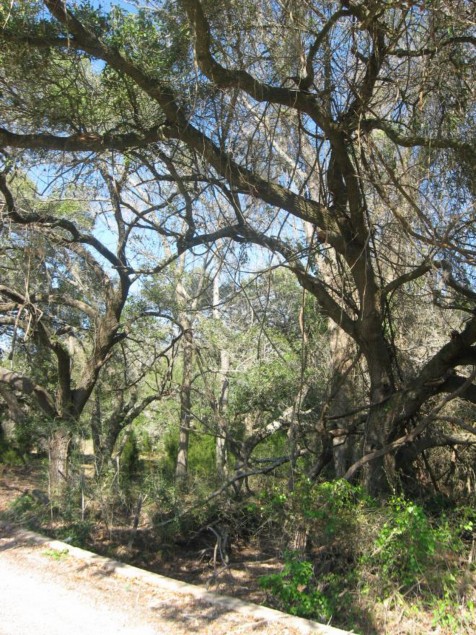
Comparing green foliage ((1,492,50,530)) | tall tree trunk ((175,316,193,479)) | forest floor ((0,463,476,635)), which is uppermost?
tall tree trunk ((175,316,193,479))

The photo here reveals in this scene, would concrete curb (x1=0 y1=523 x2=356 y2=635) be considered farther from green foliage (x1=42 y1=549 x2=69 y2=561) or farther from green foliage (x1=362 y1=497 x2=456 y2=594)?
green foliage (x1=362 y1=497 x2=456 y2=594)

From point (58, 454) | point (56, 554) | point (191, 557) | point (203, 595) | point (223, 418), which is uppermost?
point (223, 418)

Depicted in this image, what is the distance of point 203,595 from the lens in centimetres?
498

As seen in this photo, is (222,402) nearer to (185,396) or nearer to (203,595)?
(185,396)

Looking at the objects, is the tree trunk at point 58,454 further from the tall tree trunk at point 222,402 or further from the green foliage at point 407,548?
the green foliage at point 407,548

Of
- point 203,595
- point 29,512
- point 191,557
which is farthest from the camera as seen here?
point 191,557

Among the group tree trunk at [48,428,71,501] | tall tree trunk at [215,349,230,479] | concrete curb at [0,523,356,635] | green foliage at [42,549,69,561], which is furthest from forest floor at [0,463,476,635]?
tall tree trunk at [215,349,230,479]

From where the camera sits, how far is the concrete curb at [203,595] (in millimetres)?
4328

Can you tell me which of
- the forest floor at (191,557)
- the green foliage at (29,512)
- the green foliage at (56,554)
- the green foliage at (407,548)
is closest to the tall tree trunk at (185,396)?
the forest floor at (191,557)

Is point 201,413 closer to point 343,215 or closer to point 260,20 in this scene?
point 343,215

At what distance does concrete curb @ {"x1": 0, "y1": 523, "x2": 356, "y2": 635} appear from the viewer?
170 inches

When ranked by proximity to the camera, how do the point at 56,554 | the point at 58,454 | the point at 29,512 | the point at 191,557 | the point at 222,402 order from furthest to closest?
the point at 222,402
the point at 58,454
the point at 191,557
the point at 29,512
the point at 56,554

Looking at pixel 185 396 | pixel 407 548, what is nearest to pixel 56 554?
pixel 407 548

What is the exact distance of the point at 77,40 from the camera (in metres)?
6.52
